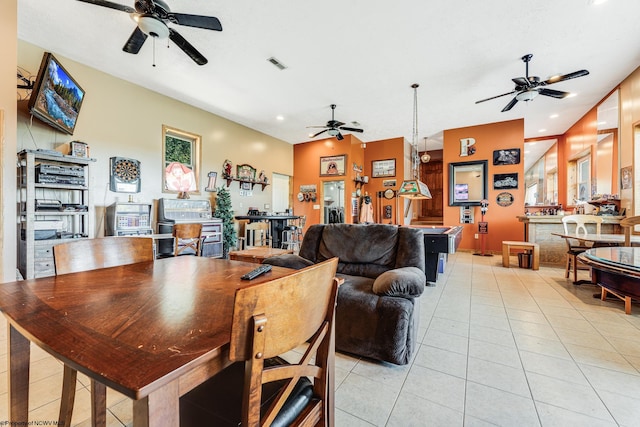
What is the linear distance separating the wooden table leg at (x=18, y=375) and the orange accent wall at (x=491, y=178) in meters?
7.89

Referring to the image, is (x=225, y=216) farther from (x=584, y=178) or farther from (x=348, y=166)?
(x=584, y=178)

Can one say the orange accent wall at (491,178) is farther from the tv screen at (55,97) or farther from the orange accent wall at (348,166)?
the tv screen at (55,97)

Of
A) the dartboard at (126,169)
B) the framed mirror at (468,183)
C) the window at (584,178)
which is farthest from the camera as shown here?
the framed mirror at (468,183)

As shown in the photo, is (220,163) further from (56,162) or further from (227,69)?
(56,162)

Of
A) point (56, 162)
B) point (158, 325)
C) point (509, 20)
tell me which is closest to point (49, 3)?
point (56, 162)

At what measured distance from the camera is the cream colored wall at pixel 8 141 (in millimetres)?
2572

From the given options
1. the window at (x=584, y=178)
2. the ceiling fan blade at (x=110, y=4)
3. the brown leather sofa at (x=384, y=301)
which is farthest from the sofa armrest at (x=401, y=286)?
the window at (x=584, y=178)

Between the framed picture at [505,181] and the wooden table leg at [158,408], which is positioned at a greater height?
the framed picture at [505,181]

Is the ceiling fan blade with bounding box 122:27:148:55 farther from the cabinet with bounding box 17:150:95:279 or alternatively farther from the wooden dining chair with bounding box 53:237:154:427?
the wooden dining chair with bounding box 53:237:154:427

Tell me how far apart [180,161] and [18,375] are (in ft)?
16.9

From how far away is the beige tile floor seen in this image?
1417 millimetres

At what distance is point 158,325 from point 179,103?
19.2 ft

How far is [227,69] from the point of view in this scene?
425cm

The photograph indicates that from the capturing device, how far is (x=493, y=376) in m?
1.76
